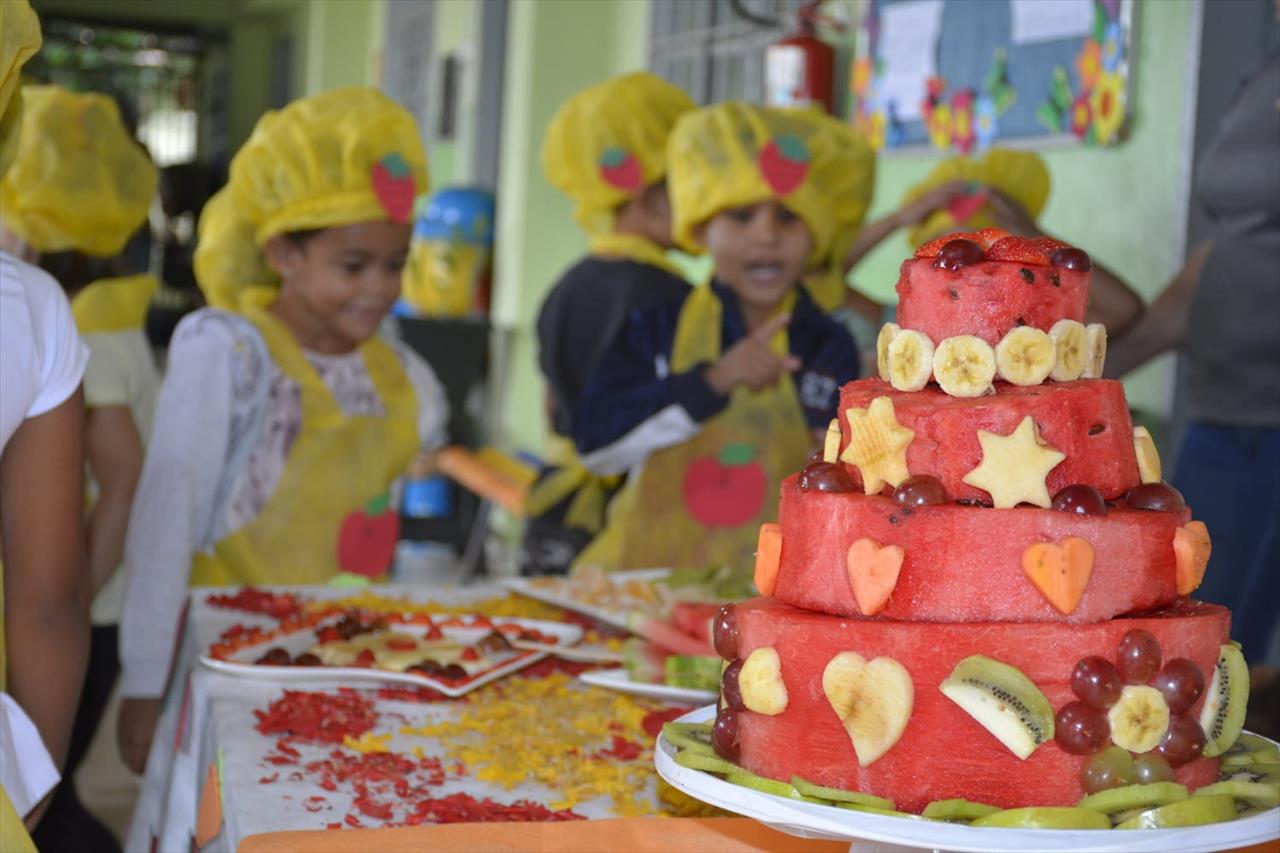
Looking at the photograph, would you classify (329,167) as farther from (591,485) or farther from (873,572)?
(873,572)

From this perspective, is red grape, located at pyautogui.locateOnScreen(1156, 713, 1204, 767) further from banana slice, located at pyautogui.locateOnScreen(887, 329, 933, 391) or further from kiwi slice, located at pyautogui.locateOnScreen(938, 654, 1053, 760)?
banana slice, located at pyautogui.locateOnScreen(887, 329, 933, 391)

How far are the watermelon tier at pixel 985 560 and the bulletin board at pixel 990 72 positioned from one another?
2.43 metres

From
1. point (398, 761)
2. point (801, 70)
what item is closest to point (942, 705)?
point (398, 761)

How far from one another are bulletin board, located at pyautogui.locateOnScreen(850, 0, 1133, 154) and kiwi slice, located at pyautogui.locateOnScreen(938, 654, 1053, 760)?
2529mm

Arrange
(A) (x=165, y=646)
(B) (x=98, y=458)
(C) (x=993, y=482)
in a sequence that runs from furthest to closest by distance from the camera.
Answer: (B) (x=98, y=458) → (A) (x=165, y=646) → (C) (x=993, y=482)

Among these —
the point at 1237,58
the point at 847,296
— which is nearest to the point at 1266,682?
the point at 1237,58

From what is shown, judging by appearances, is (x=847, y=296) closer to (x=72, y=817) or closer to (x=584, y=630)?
(x=584, y=630)

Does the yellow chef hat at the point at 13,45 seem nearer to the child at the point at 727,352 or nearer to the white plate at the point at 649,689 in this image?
the white plate at the point at 649,689

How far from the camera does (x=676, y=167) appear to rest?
2.96 meters

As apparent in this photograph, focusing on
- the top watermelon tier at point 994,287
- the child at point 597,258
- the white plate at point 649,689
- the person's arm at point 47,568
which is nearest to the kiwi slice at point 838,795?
the top watermelon tier at point 994,287

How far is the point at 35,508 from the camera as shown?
164 cm

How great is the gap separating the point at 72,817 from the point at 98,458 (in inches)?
22.9

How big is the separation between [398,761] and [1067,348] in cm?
72

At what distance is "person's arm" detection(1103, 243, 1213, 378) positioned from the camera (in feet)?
9.14
